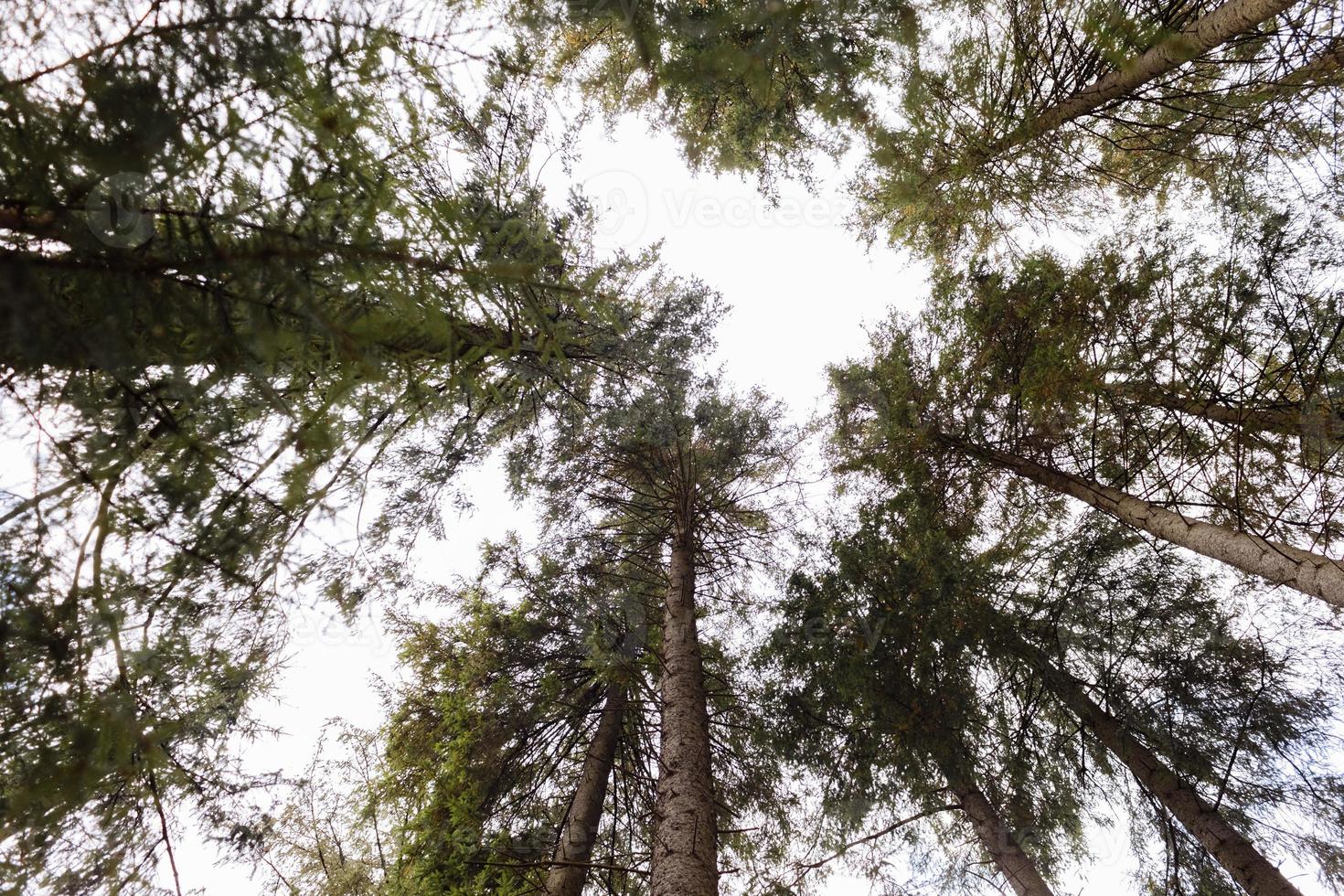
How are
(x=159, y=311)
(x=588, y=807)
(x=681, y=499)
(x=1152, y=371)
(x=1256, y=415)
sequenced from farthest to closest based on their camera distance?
(x=681, y=499), (x=588, y=807), (x=1152, y=371), (x=1256, y=415), (x=159, y=311)

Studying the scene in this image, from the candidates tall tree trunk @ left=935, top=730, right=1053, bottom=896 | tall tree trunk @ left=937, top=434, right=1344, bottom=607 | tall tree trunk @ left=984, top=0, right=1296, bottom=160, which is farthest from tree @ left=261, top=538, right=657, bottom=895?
tall tree trunk @ left=984, top=0, right=1296, bottom=160

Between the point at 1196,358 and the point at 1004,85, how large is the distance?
11.8 ft

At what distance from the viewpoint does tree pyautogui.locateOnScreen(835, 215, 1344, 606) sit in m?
4.31

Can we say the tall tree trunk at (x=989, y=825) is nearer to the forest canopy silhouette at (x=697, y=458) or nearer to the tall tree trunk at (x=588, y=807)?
the forest canopy silhouette at (x=697, y=458)

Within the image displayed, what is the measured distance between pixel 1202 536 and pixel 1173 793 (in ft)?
8.96

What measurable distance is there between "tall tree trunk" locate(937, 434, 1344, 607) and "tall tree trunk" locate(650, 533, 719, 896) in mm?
4175

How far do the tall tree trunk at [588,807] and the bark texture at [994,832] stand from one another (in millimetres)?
3633

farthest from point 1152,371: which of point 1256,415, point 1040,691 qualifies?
point 1040,691

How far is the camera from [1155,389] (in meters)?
5.27

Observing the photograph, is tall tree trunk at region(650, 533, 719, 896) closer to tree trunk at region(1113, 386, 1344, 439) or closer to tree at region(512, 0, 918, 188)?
tree trunk at region(1113, 386, 1344, 439)

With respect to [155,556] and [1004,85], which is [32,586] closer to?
[155,556]

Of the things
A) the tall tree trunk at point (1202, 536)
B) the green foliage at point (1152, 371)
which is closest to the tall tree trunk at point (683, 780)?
the green foliage at point (1152, 371)

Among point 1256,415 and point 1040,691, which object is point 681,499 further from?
point 1256,415

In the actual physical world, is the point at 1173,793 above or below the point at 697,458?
below
